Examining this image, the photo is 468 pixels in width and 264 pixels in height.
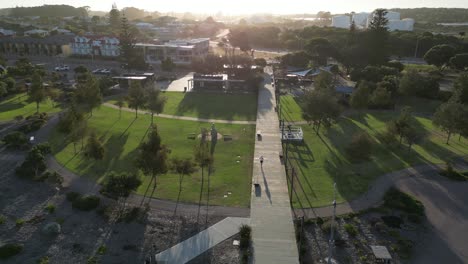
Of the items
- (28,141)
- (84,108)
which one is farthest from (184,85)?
(28,141)

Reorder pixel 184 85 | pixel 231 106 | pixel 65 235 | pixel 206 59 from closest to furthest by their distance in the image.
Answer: pixel 65 235
pixel 231 106
pixel 184 85
pixel 206 59

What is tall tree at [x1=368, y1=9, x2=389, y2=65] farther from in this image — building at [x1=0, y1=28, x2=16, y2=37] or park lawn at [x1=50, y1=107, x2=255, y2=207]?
building at [x1=0, y1=28, x2=16, y2=37]

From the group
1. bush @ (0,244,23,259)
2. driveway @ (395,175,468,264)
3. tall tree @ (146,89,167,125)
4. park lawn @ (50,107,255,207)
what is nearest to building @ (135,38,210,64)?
park lawn @ (50,107,255,207)

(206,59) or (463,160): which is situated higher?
(206,59)

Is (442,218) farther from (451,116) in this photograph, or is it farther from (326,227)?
(451,116)

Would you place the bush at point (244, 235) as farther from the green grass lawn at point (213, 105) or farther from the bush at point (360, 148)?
the green grass lawn at point (213, 105)

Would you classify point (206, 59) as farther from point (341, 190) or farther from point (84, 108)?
point (341, 190)
